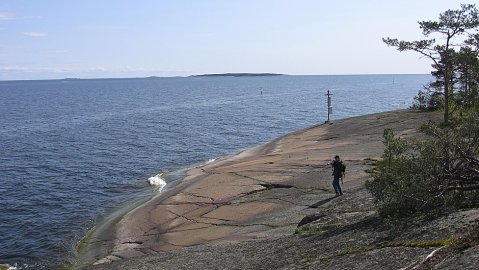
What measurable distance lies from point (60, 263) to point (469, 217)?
15412mm

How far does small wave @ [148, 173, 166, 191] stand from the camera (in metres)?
31.8

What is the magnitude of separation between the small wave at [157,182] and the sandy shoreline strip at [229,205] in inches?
65.4

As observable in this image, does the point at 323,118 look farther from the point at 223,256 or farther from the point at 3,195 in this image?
the point at 223,256

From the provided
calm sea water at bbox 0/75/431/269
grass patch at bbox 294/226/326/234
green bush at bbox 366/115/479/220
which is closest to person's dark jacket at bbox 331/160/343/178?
grass patch at bbox 294/226/326/234

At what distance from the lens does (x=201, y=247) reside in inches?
634

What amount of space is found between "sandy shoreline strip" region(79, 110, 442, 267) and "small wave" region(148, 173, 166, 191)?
1.66 metres

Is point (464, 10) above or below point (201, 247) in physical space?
above

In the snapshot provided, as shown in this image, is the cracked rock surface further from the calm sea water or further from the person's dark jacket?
the calm sea water

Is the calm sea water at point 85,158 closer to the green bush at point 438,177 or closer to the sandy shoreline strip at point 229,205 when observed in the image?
the sandy shoreline strip at point 229,205

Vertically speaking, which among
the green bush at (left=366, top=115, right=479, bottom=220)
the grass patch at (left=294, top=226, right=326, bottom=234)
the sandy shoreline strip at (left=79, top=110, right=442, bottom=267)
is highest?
the green bush at (left=366, top=115, right=479, bottom=220)

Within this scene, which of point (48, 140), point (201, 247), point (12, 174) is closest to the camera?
point (201, 247)

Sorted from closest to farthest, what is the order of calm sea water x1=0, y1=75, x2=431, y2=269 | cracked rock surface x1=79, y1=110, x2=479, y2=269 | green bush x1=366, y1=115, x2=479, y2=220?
cracked rock surface x1=79, y1=110, x2=479, y2=269 → green bush x1=366, y1=115, x2=479, y2=220 → calm sea water x1=0, y1=75, x2=431, y2=269

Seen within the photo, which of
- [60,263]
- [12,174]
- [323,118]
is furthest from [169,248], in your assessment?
[323,118]

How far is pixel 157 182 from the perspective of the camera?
109 ft
